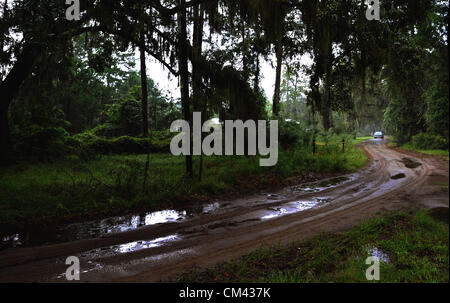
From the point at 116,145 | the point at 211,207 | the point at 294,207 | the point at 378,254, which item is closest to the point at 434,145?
the point at 378,254

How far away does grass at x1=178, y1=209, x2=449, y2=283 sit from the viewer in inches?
114

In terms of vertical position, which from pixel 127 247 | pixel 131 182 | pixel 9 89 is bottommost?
pixel 127 247

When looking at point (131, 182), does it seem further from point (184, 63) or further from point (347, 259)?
point (347, 259)

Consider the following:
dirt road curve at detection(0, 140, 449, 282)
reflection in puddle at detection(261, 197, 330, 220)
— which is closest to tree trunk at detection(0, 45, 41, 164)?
dirt road curve at detection(0, 140, 449, 282)

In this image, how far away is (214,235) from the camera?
16.9 feet

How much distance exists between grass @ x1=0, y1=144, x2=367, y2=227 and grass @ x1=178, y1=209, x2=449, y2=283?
3.96 m

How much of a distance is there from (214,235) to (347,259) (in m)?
2.43

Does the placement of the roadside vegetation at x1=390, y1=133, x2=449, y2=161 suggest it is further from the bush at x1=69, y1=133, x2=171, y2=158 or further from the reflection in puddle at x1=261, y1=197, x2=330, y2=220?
the bush at x1=69, y1=133, x2=171, y2=158

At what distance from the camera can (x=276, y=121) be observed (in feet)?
43.5

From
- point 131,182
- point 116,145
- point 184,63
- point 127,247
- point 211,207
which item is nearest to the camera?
point 127,247

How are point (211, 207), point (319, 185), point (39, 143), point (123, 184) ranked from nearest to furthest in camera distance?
1. point (211, 207)
2. point (123, 184)
3. point (319, 185)
4. point (39, 143)

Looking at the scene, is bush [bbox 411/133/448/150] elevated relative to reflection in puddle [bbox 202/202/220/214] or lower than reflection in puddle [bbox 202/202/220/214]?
elevated

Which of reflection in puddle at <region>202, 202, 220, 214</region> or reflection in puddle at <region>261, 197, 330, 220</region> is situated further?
reflection in puddle at <region>202, 202, 220, 214</region>

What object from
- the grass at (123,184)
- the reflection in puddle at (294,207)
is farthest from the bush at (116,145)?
the reflection in puddle at (294,207)
